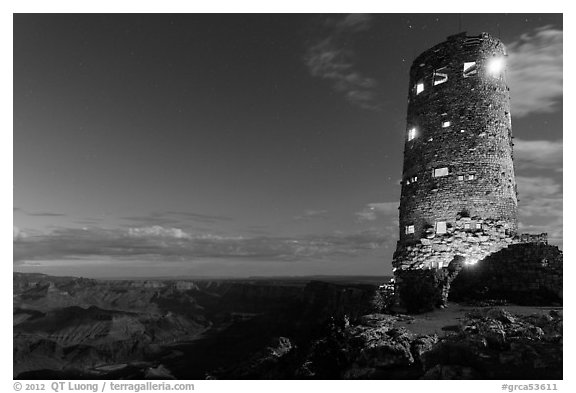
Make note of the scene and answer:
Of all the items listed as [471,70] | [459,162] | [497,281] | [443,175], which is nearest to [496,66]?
[471,70]

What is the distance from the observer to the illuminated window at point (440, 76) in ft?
92.1

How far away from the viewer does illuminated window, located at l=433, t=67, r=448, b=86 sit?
28.1 metres

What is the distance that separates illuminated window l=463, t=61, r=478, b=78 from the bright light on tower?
1025 mm

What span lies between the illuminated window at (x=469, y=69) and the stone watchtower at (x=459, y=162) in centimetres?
2

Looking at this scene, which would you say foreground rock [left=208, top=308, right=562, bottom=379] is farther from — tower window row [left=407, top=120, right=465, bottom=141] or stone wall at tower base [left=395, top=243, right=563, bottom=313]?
tower window row [left=407, top=120, right=465, bottom=141]

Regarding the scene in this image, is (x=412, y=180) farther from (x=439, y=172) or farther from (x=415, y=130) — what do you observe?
(x=415, y=130)

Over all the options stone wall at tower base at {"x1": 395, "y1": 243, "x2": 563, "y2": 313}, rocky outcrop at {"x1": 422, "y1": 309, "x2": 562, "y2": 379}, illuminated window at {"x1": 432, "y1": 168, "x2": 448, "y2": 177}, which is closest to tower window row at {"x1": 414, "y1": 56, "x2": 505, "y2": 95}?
illuminated window at {"x1": 432, "y1": 168, "x2": 448, "y2": 177}

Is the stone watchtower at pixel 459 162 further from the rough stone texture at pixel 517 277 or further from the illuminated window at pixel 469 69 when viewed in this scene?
the rough stone texture at pixel 517 277

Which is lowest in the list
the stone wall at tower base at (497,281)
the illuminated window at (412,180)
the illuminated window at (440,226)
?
the stone wall at tower base at (497,281)

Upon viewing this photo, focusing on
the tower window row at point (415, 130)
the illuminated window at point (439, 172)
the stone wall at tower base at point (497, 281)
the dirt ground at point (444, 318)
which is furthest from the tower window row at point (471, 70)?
the dirt ground at point (444, 318)

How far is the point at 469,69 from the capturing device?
2752 centimetres

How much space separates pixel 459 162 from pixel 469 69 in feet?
21.1
